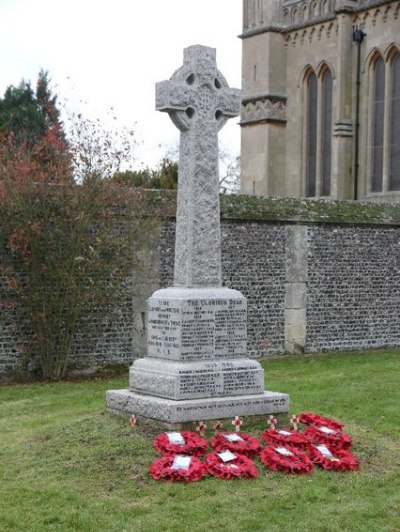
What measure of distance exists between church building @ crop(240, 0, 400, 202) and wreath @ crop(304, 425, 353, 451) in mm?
17253

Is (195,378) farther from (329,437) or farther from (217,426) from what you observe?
(329,437)

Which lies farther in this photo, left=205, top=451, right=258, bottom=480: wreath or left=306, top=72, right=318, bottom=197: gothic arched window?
left=306, top=72, right=318, bottom=197: gothic arched window

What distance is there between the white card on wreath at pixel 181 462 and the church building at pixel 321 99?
18.6 m

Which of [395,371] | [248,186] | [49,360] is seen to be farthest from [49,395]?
[248,186]

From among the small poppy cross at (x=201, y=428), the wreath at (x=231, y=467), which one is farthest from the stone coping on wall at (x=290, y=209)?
the wreath at (x=231, y=467)

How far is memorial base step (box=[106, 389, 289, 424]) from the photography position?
322 inches

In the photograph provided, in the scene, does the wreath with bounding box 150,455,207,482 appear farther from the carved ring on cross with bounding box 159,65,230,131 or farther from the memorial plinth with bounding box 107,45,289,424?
the carved ring on cross with bounding box 159,65,230,131

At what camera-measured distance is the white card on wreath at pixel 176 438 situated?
7623 mm

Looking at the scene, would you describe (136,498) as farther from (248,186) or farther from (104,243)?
(248,186)

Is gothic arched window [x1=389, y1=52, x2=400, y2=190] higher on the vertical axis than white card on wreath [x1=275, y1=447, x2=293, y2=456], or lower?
higher

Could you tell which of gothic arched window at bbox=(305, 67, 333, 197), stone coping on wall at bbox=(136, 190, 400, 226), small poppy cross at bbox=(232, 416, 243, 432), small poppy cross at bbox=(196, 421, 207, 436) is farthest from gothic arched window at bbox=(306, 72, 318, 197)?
small poppy cross at bbox=(196, 421, 207, 436)

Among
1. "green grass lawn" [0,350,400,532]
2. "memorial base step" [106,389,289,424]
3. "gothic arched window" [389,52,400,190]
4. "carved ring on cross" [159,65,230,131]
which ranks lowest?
"green grass lawn" [0,350,400,532]

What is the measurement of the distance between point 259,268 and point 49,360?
15.2ft

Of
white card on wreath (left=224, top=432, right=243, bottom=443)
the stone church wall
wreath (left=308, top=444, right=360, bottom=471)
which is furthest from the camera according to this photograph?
the stone church wall
